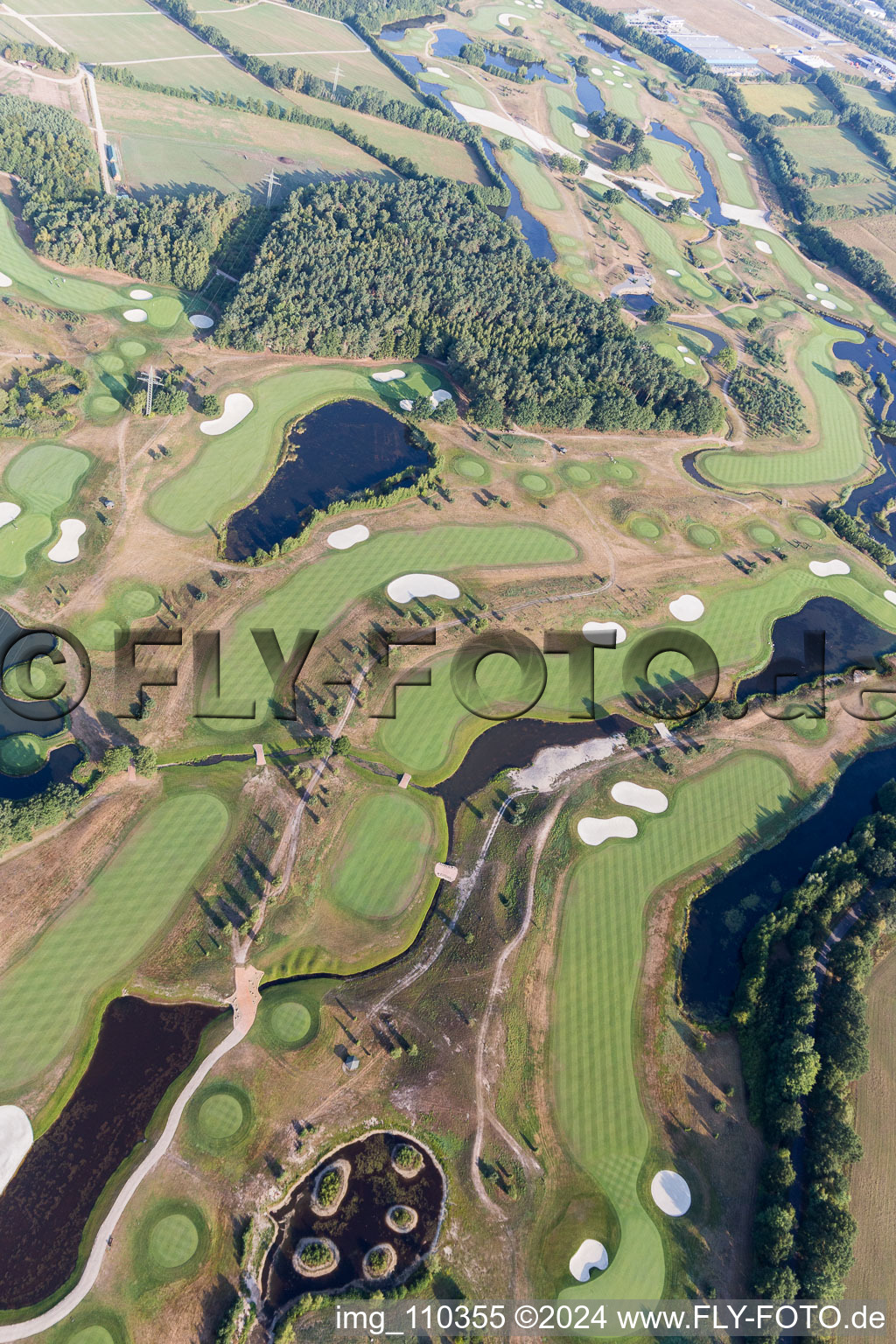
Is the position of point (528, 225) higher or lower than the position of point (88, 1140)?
higher

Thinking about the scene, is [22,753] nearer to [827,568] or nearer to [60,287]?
[60,287]

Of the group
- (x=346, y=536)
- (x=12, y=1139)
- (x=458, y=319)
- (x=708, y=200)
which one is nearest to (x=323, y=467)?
(x=346, y=536)

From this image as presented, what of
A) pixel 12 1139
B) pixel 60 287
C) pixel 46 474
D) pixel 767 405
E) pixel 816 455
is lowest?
pixel 12 1139

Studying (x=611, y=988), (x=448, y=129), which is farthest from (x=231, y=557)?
(x=448, y=129)

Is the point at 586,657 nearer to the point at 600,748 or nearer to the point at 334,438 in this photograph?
the point at 600,748

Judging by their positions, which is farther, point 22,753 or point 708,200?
point 708,200

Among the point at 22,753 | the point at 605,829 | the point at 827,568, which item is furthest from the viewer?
the point at 827,568
